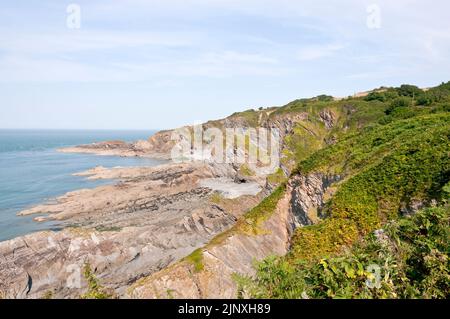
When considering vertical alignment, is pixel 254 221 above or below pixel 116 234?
above

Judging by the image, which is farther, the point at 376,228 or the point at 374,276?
the point at 376,228

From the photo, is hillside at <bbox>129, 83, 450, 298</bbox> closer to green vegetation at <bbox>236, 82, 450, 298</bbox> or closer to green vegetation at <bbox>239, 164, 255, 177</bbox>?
green vegetation at <bbox>236, 82, 450, 298</bbox>

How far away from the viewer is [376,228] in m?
15.1

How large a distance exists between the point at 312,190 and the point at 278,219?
3.23 metres

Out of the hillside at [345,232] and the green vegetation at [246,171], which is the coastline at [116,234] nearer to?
the green vegetation at [246,171]

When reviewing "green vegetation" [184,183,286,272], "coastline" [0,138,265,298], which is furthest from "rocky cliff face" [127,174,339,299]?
"coastline" [0,138,265,298]

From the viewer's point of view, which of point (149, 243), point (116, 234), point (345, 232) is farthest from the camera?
point (116, 234)

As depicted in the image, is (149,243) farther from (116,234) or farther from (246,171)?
(246,171)

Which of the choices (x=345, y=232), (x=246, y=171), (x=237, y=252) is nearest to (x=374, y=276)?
(x=345, y=232)

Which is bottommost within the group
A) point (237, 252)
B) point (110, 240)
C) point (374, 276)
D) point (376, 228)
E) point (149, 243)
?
point (149, 243)

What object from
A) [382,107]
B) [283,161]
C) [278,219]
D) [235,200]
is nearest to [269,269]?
[278,219]

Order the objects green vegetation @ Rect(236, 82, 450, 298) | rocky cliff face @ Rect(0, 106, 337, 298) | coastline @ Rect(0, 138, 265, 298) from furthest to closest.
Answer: coastline @ Rect(0, 138, 265, 298) < rocky cliff face @ Rect(0, 106, 337, 298) < green vegetation @ Rect(236, 82, 450, 298)

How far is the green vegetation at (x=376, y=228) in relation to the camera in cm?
793

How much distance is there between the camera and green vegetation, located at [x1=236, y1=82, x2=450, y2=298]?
793 cm
